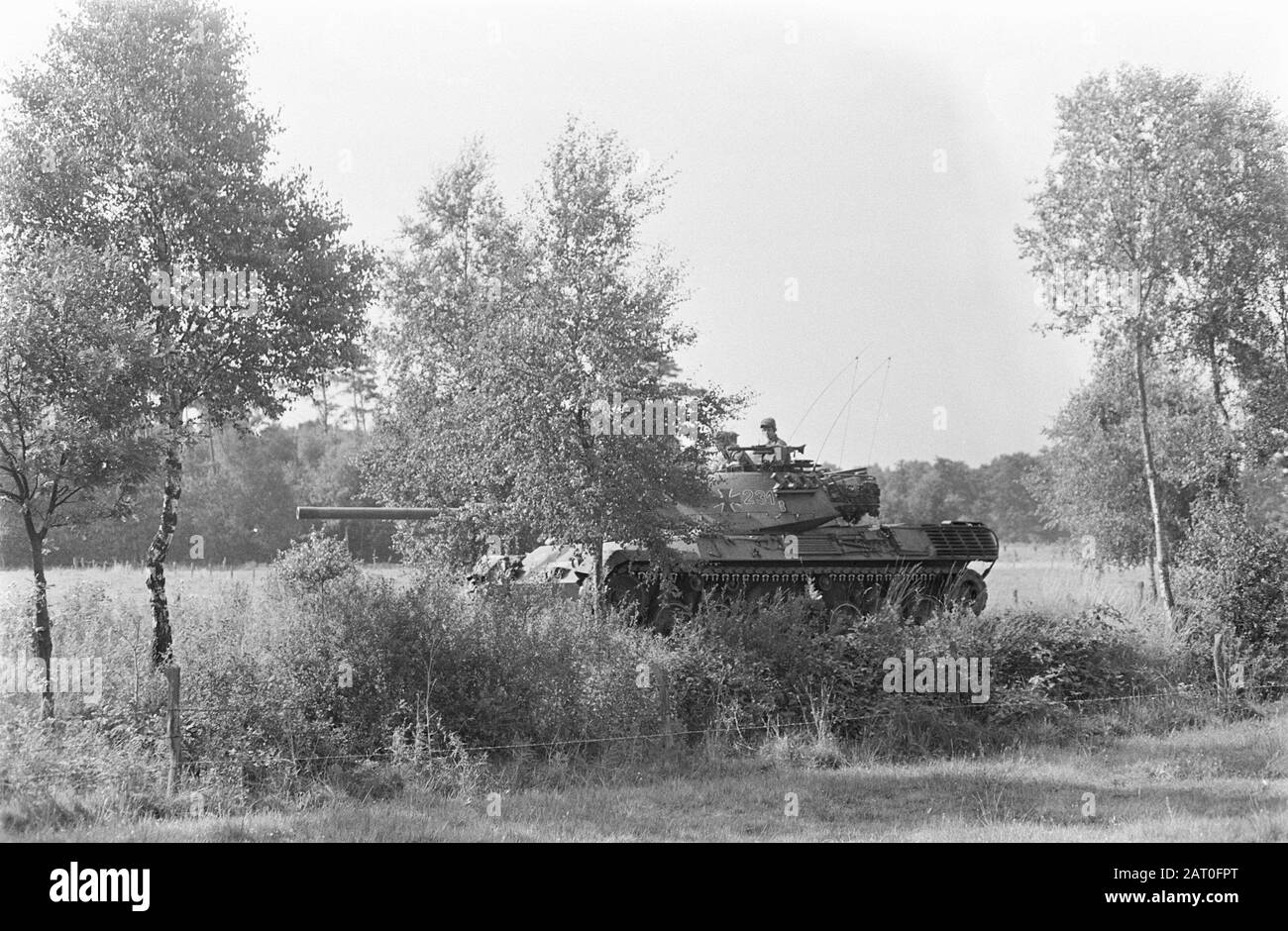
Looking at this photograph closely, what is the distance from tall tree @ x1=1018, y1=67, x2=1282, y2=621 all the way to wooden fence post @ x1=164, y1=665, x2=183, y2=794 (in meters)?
13.6

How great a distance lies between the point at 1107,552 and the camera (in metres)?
26.5

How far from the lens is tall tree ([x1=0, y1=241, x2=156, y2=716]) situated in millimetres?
10602

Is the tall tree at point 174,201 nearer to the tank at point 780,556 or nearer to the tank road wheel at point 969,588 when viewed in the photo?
the tank at point 780,556

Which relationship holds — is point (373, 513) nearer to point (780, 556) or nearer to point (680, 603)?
point (680, 603)

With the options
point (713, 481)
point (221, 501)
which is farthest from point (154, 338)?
point (221, 501)

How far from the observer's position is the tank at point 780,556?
16547 mm

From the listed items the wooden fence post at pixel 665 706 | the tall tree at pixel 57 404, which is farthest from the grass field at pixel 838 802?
the tall tree at pixel 57 404

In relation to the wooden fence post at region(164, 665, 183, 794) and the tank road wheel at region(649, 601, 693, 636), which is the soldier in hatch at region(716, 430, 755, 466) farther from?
the wooden fence post at region(164, 665, 183, 794)

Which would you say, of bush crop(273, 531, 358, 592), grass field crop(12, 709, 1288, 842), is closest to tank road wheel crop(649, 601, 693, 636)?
bush crop(273, 531, 358, 592)

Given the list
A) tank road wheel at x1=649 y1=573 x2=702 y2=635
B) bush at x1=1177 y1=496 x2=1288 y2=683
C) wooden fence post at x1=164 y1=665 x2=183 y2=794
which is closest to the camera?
wooden fence post at x1=164 y1=665 x2=183 y2=794

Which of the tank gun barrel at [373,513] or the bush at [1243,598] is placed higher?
the tank gun barrel at [373,513]

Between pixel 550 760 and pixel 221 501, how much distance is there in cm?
2937

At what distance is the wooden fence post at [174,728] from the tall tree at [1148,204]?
535 inches
